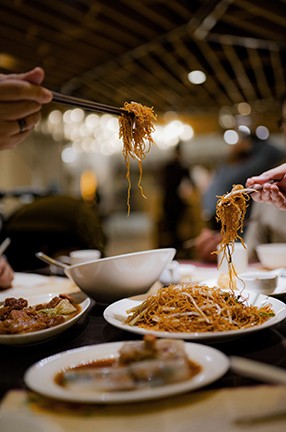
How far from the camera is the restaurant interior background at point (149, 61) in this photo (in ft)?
15.7

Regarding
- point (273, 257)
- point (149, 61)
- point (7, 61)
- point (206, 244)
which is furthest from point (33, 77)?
point (149, 61)

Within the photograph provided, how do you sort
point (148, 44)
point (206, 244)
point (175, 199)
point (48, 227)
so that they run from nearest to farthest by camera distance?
point (206, 244) < point (48, 227) < point (148, 44) < point (175, 199)

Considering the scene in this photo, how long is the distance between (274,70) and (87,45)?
3.02 metres

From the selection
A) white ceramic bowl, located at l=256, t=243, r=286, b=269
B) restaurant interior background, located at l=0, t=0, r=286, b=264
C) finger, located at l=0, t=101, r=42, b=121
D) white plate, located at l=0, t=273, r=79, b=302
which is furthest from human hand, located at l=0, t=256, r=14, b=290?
white ceramic bowl, located at l=256, t=243, r=286, b=269

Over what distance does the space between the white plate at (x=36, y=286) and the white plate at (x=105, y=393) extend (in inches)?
31.9

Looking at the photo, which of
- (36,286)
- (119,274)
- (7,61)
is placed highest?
(7,61)

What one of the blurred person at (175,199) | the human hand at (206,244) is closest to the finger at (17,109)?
the human hand at (206,244)

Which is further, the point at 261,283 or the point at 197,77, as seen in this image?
the point at 197,77

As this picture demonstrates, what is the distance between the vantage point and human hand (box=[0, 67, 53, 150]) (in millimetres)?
1269

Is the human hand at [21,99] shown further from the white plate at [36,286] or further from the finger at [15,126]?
the white plate at [36,286]

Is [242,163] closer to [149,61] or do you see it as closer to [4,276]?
[149,61]

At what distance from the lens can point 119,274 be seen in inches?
60.1

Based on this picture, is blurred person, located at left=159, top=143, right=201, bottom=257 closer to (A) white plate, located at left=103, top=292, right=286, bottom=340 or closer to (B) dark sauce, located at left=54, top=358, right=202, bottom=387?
(A) white plate, located at left=103, top=292, right=286, bottom=340

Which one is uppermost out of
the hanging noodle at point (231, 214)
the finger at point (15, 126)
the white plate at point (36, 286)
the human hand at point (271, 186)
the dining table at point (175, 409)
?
the finger at point (15, 126)
